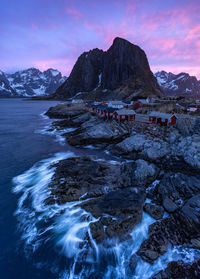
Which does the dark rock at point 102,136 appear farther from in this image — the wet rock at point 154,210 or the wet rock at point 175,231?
the wet rock at point 175,231

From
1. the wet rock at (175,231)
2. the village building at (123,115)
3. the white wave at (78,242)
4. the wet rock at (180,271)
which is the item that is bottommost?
the white wave at (78,242)

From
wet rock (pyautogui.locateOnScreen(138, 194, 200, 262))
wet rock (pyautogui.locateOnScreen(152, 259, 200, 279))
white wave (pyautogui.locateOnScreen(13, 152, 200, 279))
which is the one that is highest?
wet rock (pyautogui.locateOnScreen(138, 194, 200, 262))

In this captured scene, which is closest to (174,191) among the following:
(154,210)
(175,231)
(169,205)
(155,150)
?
(169,205)

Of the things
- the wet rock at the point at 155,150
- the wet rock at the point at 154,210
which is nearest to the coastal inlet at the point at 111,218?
the wet rock at the point at 154,210

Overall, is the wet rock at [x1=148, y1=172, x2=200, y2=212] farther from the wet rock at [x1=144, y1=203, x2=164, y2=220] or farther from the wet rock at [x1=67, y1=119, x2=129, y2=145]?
the wet rock at [x1=67, y1=119, x2=129, y2=145]

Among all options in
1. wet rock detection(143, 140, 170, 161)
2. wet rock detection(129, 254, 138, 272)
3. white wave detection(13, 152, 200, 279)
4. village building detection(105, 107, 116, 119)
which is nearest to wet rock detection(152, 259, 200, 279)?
white wave detection(13, 152, 200, 279)

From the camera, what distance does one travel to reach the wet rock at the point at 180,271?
381 inches

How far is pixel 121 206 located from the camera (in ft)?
47.3

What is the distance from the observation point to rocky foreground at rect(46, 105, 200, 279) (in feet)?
39.1

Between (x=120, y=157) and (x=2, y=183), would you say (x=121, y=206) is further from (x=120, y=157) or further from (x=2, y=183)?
(x=2, y=183)

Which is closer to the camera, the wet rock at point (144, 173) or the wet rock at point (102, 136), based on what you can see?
the wet rock at point (144, 173)

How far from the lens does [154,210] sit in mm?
14469

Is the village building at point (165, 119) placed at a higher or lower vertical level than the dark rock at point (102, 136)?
higher

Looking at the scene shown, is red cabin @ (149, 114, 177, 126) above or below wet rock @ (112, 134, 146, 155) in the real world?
above
